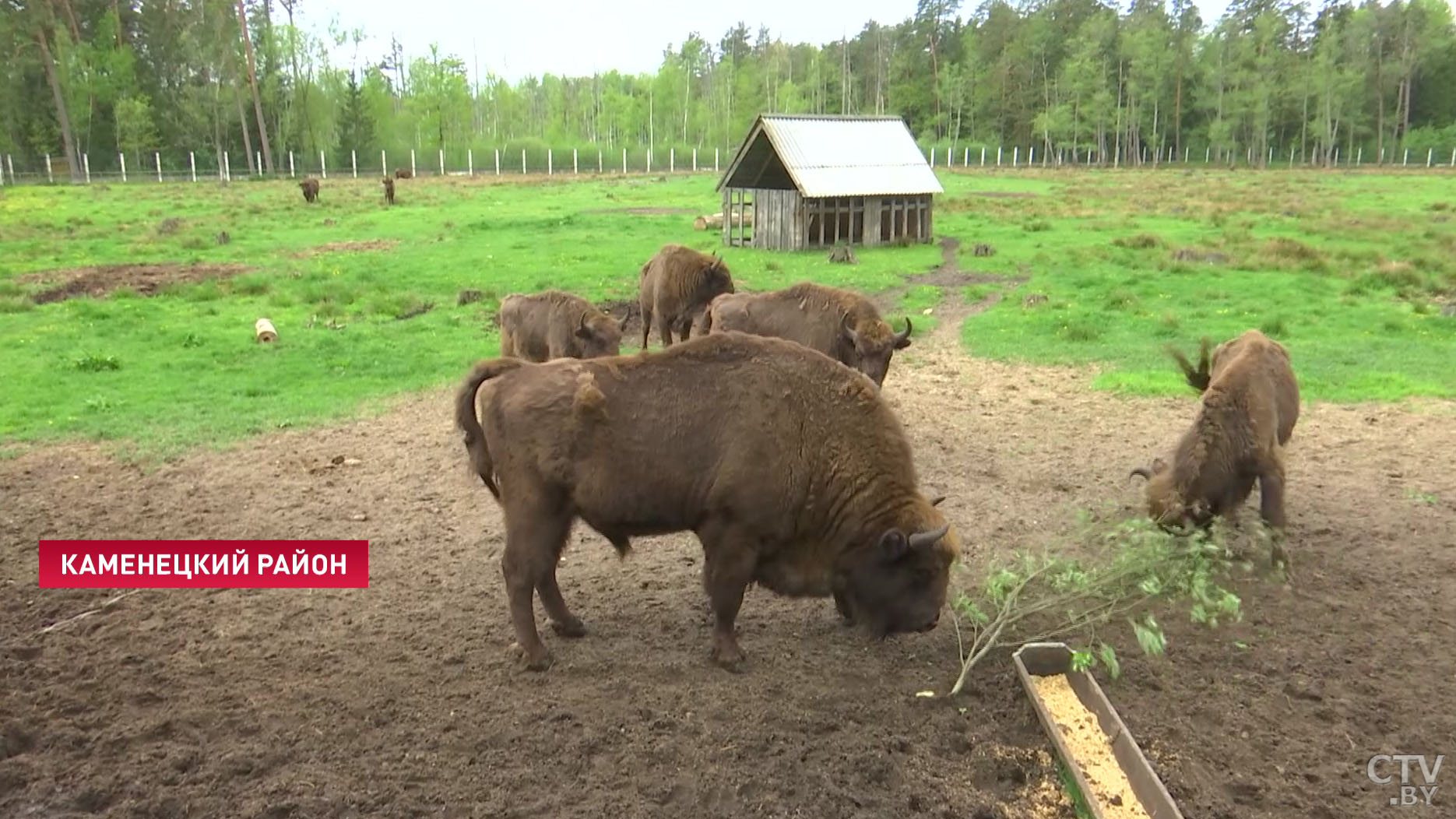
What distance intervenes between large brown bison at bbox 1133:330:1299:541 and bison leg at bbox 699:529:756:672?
10.3ft

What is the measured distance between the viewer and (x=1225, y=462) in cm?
664

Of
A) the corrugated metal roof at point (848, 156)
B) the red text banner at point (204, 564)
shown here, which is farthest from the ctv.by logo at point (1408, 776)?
the corrugated metal roof at point (848, 156)

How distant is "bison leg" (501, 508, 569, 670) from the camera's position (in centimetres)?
523

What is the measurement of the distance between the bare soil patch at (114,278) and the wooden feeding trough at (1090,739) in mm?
17705

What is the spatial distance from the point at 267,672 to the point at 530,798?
6.64ft

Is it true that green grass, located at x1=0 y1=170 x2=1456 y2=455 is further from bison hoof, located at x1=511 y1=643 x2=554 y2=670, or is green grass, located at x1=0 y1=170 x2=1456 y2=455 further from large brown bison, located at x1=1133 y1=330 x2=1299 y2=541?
bison hoof, located at x1=511 y1=643 x2=554 y2=670

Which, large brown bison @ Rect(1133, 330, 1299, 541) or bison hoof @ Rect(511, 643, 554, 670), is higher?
large brown bison @ Rect(1133, 330, 1299, 541)

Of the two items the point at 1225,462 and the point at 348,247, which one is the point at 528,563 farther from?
the point at 348,247

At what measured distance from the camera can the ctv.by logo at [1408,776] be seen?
4203 millimetres

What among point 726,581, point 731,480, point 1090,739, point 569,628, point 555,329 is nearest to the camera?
point 1090,739

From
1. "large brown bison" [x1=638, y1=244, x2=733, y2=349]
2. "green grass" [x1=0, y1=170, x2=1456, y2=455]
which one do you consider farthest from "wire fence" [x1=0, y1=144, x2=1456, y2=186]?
"large brown bison" [x1=638, y1=244, x2=733, y2=349]

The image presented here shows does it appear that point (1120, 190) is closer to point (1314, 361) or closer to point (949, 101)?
point (1314, 361)

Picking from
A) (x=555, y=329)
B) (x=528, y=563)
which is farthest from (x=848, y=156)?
(x=528, y=563)

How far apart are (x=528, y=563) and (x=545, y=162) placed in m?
72.4
